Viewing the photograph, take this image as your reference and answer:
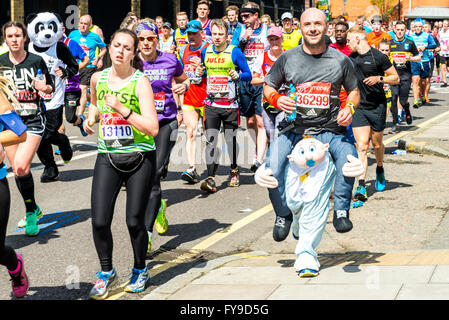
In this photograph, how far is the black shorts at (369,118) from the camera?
371 inches

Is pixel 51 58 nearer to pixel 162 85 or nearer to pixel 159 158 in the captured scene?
pixel 162 85

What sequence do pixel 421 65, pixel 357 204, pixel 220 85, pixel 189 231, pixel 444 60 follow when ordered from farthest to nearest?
pixel 444 60
pixel 421 65
pixel 220 85
pixel 357 204
pixel 189 231

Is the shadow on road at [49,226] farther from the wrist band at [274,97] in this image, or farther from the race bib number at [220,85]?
the wrist band at [274,97]

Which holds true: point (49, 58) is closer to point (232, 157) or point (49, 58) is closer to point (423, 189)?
point (232, 157)

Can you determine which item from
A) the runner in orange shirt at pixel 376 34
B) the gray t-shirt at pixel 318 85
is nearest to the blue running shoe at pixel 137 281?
the gray t-shirt at pixel 318 85

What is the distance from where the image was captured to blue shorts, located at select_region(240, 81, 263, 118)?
11016 mm

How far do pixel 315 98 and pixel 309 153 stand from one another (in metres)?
0.48

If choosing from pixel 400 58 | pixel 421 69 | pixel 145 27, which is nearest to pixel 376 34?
pixel 400 58

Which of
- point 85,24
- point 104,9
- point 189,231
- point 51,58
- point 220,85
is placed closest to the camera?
point 189,231

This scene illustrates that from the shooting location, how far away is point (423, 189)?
9.48m

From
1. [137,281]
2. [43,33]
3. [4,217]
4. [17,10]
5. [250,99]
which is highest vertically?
[17,10]

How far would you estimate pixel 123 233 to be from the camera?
7.69 meters

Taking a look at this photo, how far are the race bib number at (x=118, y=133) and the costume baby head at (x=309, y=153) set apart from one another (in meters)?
1.26

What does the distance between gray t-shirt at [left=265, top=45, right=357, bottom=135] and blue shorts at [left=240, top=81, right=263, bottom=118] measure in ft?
16.4
